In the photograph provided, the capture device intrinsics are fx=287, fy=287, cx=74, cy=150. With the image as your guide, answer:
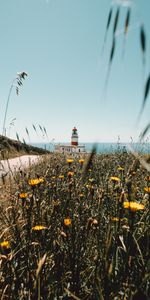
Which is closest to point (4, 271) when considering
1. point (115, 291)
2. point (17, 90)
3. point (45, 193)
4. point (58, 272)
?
point (58, 272)

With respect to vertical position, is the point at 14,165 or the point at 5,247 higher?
the point at 14,165

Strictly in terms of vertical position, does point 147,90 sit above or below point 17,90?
below

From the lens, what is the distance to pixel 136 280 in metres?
1.61

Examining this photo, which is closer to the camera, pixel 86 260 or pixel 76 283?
pixel 76 283

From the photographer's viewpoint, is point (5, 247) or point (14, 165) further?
point (14, 165)

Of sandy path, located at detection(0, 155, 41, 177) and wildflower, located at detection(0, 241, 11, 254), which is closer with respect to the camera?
wildflower, located at detection(0, 241, 11, 254)

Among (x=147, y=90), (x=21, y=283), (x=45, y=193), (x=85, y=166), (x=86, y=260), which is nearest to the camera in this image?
(x=147, y=90)

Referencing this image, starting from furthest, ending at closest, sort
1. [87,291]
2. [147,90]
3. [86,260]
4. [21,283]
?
[86,260], [21,283], [87,291], [147,90]

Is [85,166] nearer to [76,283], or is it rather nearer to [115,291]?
[115,291]

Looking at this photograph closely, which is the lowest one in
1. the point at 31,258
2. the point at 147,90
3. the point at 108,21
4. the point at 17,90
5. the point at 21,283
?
the point at 21,283

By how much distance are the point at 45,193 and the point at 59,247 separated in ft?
4.45

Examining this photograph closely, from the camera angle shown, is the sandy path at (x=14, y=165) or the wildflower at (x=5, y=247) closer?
the wildflower at (x=5, y=247)

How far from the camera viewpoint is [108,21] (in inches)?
35.7

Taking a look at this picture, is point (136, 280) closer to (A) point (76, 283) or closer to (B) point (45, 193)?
(A) point (76, 283)
